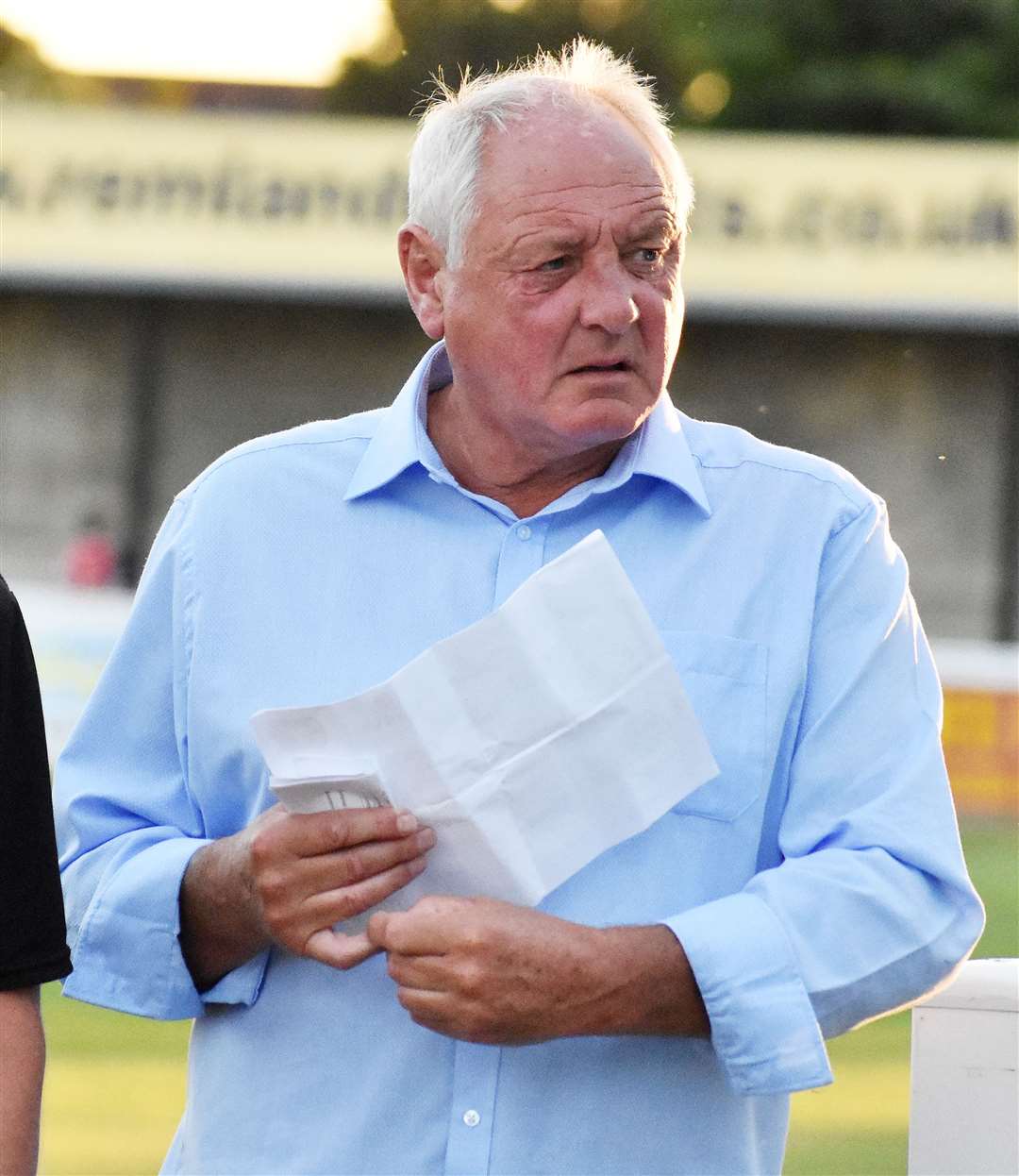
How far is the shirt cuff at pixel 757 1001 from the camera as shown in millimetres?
2021

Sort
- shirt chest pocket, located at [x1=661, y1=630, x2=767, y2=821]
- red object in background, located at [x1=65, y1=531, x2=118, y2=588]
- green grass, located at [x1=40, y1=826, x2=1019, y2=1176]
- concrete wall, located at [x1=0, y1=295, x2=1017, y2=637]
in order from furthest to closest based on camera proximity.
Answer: concrete wall, located at [x1=0, y1=295, x2=1017, y2=637] → red object in background, located at [x1=65, y1=531, x2=118, y2=588] → green grass, located at [x1=40, y1=826, x2=1019, y2=1176] → shirt chest pocket, located at [x1=661, y1=630, x2=767, y2=821]

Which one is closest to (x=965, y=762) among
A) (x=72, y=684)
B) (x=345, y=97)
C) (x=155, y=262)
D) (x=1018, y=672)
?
(x=1018, y=672)

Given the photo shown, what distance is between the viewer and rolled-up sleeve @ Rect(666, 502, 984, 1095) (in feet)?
6.64

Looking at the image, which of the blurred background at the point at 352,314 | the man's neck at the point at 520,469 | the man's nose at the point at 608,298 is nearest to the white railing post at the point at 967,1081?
the man's neck at the point at 520,469

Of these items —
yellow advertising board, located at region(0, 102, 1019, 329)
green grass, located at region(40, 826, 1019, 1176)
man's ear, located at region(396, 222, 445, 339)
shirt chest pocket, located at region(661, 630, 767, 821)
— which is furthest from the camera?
yellow advertising board, located at region(0, 102, 1019, 329)

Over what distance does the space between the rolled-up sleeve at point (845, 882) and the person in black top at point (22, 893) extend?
625 millimetres

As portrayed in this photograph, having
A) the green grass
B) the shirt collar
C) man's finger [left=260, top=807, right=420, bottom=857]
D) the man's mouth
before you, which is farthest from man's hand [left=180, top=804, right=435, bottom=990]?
the green grass

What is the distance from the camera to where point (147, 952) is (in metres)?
2.27

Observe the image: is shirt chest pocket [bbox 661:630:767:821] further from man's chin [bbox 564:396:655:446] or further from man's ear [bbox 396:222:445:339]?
man's ear [bbox 396:222:445:339]

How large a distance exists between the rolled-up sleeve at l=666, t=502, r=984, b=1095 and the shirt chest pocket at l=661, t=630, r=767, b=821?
52 millimetres

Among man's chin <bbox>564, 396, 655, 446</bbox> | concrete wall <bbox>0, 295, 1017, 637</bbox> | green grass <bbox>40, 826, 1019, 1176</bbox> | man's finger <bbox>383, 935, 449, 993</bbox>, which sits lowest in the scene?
concrete wall <bbox>0, 295, 1017, 637</bbox>

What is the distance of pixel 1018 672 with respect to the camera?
40.7ft

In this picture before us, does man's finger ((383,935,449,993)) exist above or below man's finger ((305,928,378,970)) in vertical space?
above

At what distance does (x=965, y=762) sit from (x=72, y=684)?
213 inches
